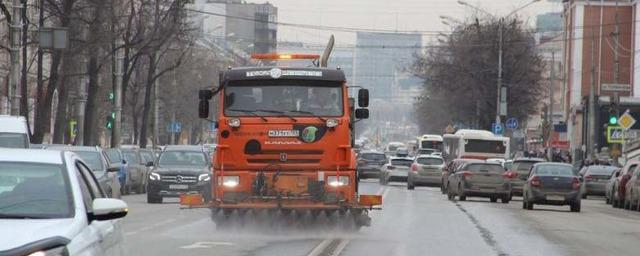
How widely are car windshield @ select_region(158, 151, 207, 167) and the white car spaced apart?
94.7 ft

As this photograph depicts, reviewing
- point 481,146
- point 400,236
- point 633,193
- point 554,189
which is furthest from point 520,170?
point 400,236

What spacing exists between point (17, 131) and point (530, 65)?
7565 centimetres

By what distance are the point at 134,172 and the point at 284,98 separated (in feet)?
75.0

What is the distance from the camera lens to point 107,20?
55.2m

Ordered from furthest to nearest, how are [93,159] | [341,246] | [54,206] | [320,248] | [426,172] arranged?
[426,172] < [93,159] < [341,246] < [320,248] < [54,206]

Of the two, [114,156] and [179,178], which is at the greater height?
[114,156]

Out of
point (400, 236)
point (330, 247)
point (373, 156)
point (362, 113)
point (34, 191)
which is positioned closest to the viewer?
point (34, 191)

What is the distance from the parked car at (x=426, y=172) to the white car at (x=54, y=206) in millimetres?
49442

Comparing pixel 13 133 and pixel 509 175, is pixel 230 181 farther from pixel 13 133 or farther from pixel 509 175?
pixel 509 175

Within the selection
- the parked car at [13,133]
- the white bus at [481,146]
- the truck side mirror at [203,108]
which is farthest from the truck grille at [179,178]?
the white bus at [481,146]

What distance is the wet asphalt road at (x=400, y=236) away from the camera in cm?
2023

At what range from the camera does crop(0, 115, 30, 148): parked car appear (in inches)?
944

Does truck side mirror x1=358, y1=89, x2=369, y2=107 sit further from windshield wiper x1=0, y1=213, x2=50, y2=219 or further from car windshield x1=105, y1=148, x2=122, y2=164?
car windshield x1=105, y1=148, x2=122, y2=164

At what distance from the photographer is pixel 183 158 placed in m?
39.4
